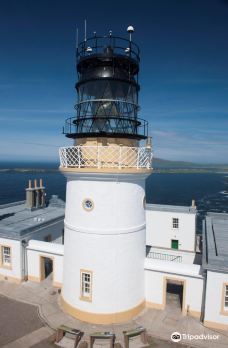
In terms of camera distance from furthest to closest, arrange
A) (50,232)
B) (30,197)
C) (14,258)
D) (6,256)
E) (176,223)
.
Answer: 1. (176,223)
2. (30,197)
3. (50,232)
4. (6,256)
5. (14,258)

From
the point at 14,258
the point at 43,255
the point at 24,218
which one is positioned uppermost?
the point at 24,218

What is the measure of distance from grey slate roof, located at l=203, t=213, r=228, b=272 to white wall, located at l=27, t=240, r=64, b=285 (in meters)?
8.43

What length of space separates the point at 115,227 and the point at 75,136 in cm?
459

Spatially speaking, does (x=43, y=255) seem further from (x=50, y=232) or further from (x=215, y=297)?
(x=215, y=297)

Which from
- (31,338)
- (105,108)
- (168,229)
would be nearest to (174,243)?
(168,229)

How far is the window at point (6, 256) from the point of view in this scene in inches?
671

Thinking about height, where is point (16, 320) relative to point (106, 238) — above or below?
below

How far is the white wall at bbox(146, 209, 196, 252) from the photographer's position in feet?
81.3

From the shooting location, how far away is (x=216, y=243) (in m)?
14.9

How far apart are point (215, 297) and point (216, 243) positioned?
3.38m

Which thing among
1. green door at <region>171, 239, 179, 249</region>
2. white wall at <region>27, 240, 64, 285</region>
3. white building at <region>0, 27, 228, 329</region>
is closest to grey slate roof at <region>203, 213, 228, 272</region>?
white building at <region>0, 27, 228, 329</region>

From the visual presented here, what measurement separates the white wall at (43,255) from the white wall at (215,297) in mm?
8442

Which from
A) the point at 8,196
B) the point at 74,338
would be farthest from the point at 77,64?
the point at 8,196

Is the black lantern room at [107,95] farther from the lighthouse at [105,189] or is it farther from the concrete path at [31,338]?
the concrete path at [31,338]
